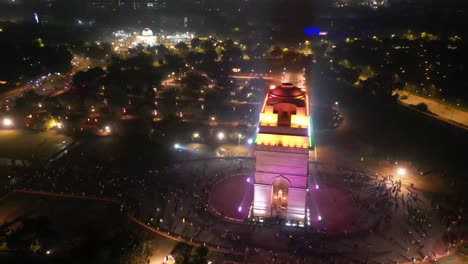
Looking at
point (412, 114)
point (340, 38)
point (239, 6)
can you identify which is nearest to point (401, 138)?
point (412, 114)

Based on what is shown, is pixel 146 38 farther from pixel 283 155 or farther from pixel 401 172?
pixel 283 155

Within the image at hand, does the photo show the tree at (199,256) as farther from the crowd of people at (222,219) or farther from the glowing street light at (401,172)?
the glowing street light at (401,172)

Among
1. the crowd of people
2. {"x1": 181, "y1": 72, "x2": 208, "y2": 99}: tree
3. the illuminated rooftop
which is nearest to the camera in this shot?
the crowd of people

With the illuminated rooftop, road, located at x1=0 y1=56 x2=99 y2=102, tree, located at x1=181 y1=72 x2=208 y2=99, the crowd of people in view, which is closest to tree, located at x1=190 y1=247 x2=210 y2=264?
the crowd of people

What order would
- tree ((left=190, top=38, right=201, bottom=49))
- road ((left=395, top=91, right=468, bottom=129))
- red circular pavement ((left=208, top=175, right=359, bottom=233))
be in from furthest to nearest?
tree ((left=190, top=38, right=201, bottom=49)), road ((left=395, top=91, right=468, bottom=129)), red circular pavement ((left=208, top=175, right=359, bottom=233))

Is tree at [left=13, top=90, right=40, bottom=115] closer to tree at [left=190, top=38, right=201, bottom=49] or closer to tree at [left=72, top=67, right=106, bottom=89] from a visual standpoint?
tree at [left=72, top=67, right=106, bottom=89]
